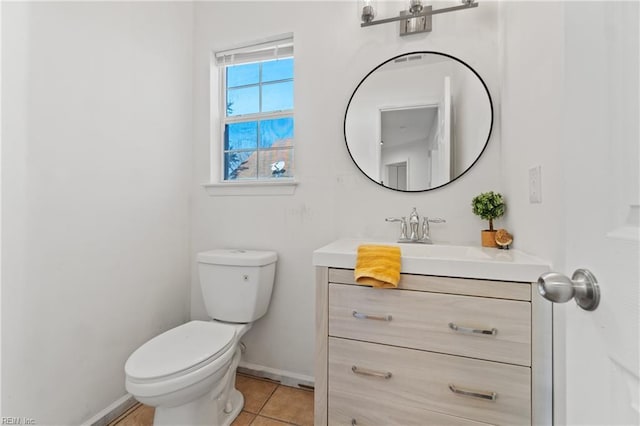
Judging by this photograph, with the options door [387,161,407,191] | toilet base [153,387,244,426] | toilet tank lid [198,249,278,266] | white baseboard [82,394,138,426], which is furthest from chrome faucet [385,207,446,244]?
white baseboard [82,394,138,426]

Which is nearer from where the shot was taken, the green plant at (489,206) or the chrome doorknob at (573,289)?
the chrome doorknob at (573,289)

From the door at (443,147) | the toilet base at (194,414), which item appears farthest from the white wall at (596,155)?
the toilet base at (194,414)

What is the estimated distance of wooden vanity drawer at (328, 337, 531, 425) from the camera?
91 centimetres

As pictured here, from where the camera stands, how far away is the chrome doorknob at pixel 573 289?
39cm

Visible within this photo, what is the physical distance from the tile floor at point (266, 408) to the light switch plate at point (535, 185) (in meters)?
1.39

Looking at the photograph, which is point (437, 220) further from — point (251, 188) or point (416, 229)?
point (251, 188)

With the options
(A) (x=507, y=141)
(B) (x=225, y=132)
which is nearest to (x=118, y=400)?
(B) (x=225, y=132)

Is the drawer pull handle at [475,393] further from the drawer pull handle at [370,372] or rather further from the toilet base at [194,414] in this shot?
the toilet base at [194,414]

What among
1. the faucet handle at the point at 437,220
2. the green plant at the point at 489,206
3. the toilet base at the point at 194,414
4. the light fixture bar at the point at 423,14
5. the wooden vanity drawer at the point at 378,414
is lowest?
the toilet base at the point at 194,414

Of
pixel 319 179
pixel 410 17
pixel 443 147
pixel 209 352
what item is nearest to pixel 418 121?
pixel 443 147

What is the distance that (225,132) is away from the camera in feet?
6.51

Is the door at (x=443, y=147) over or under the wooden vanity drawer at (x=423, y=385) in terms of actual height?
over

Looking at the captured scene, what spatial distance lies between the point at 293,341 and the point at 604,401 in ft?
4.95

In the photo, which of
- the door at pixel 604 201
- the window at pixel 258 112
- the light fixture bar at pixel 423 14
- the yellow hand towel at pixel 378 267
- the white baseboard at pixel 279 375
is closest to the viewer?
the door at pixel 604 201
